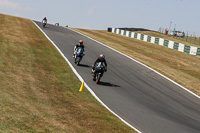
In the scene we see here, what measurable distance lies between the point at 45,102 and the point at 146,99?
6254 millimetres

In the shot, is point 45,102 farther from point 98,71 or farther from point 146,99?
point 98,71

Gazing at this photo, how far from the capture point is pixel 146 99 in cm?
1524

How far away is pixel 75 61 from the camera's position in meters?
22.1

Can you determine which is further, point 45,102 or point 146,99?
point 146,99

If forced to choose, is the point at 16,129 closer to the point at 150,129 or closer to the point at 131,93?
the point at 150,129

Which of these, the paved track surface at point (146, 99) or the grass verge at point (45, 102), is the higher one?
the grass verge at point (45, 102)

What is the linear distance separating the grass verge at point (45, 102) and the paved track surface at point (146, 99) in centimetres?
105

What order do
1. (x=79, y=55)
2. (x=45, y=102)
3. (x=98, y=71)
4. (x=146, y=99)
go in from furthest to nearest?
(x=79, y=55)
(x=98, y=71)
(x=146, y=99)
(x=45, y=102)

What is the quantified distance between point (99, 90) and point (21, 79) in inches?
164

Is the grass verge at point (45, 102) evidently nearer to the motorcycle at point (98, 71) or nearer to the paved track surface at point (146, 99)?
the paved track surface at point (146, 99)

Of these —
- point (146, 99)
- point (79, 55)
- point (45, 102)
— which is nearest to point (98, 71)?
point (146, 99)

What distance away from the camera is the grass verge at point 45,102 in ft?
27.3

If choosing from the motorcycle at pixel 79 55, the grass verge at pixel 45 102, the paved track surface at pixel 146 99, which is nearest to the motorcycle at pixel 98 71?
the paved track surface at pixel 146 99

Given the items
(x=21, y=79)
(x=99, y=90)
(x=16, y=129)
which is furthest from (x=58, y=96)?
(x=16, y=129)
